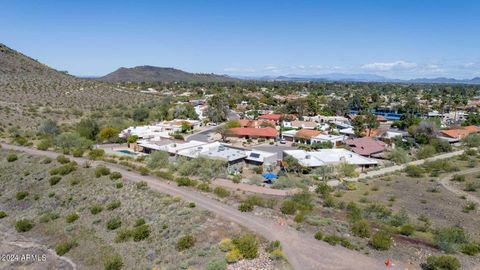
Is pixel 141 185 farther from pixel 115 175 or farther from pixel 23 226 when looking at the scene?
pixel 23 226

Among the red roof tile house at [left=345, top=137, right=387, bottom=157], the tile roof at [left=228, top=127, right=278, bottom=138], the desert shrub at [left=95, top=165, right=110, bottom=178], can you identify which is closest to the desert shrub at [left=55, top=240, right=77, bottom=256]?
the desert shrub at [left=95, top=165, right=110, bottom=178]

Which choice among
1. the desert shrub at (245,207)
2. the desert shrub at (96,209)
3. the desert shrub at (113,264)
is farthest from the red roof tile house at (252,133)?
the desert shrub at (113,264)

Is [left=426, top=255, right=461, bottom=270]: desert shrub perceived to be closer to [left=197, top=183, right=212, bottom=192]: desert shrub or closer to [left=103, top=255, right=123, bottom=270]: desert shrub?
[left=103, top=255, right=123, bottom=270]: desert shrub

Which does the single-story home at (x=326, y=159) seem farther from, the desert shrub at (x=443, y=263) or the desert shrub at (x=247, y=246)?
the desert shrub at (x=443, y=263)

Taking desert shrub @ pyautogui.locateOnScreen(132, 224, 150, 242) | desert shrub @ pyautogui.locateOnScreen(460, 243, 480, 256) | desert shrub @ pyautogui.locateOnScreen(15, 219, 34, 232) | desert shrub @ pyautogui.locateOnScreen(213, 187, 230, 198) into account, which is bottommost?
desert shrub @ pyautogui.locateOnScreen(15, 219, 34, 232)

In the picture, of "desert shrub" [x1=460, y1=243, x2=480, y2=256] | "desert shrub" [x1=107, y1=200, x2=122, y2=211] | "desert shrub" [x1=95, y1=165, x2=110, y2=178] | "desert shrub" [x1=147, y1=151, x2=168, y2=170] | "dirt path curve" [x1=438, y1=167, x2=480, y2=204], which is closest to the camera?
"desert shrub" [x1=460, y1=243, x2=480, y2=256]

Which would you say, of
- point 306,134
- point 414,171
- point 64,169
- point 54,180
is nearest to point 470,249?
point 414,171
